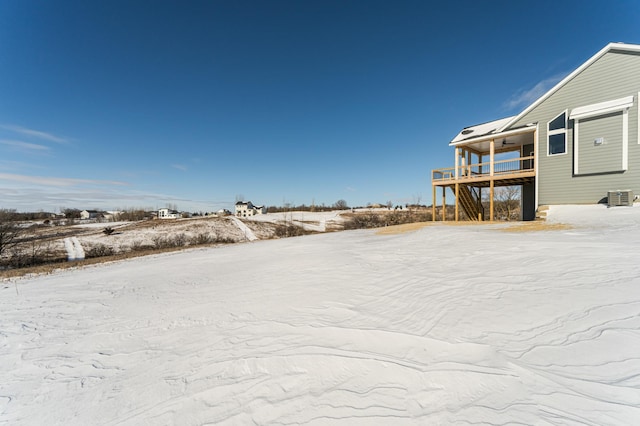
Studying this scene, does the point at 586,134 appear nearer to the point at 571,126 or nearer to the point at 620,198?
the point at 571,126

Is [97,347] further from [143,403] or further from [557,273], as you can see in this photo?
[557,273]

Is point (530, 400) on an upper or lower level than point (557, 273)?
lower

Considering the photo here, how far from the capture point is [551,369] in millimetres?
2156

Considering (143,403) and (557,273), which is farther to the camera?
(557,273)

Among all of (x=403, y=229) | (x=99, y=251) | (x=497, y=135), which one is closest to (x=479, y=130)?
(x=497, y=135)

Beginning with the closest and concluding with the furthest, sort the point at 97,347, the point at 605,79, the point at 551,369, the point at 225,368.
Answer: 1. the point at 551,369
2. the point at 225,368
3. the point at 97,347
4. the point at 605,79

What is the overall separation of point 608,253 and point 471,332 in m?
4.38

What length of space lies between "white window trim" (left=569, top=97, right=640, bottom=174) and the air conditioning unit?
97cm

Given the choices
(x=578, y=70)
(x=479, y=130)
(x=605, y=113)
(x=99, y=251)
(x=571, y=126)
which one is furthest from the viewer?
(x=99, y=251)

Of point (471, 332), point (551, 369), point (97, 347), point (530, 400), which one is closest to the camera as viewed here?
point (530, 400)

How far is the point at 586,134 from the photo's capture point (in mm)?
10203

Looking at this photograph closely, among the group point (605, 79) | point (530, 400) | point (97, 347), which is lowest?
point (97, 347)

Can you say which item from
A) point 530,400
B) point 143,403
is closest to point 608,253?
point 530,400

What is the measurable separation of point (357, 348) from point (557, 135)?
14.5 meters
